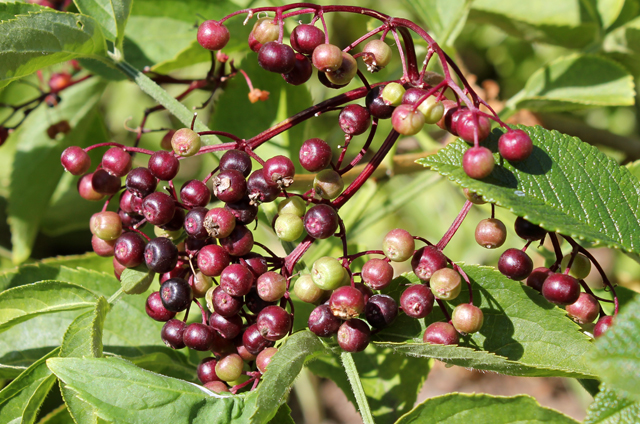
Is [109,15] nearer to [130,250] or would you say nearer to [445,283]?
[130,250]

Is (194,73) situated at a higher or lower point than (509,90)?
lower

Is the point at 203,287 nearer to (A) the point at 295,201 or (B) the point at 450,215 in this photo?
(A) the point at 295,201

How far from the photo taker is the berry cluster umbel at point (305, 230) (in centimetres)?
150

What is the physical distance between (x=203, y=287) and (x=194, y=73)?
3067 mm

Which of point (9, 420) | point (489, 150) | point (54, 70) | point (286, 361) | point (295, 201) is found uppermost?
point (489, 150)

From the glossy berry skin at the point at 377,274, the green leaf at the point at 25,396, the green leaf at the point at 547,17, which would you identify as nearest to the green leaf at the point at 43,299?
the green leaf at the point at 25,396

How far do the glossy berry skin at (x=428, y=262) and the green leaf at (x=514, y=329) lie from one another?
17 centimetres

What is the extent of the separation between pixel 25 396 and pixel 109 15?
1.35 meters

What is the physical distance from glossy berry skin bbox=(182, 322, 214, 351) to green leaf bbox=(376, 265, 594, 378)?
516mm

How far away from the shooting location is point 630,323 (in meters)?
1.07

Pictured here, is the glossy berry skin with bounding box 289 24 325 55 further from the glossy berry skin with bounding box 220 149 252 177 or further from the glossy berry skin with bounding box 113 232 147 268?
the glossy berry skin with bounding box 113 232 147 268

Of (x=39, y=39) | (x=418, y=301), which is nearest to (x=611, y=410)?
(x=418, y=301)

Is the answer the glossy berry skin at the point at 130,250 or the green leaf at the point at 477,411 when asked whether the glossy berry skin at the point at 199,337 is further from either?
the green leaf at the point at 477,411

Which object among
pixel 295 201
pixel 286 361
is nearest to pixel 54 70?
pixel 295 201
